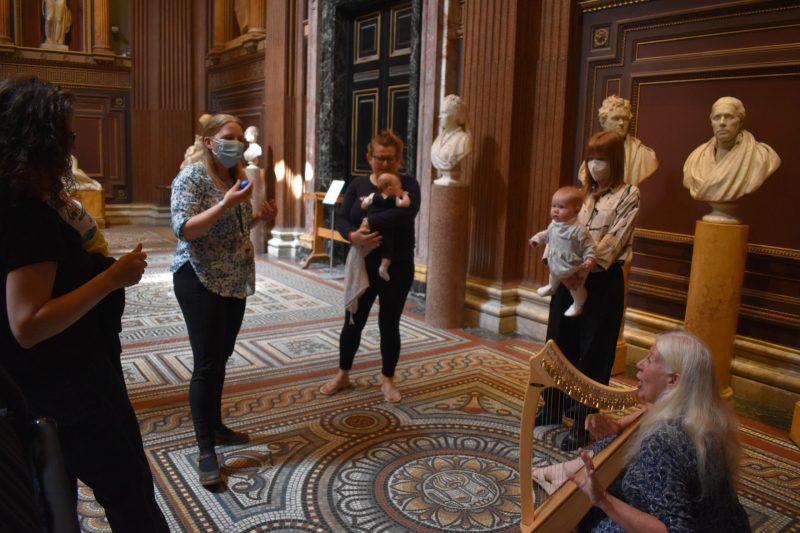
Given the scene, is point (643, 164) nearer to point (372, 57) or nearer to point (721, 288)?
point (721, 288)

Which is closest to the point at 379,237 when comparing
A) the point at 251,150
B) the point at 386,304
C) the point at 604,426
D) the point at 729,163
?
the point at 386,304

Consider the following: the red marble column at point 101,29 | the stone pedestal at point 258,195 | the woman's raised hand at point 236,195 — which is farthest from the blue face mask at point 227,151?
the red marble column at point 101,29

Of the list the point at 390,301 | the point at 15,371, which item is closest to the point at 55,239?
the point at 15,371

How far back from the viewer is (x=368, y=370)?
4434 millimetres

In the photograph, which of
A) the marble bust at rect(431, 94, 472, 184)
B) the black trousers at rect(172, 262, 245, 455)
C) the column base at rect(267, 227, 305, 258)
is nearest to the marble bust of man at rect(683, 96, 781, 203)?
the marble bust at rect(431, 94, 472, 184)

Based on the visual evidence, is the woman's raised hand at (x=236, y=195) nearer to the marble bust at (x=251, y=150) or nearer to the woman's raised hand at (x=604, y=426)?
the woman's raised hand at (x=604, y=426)

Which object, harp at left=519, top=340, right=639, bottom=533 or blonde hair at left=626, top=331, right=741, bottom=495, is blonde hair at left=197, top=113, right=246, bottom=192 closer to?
harp at left=519, top=340, right=639, bottom=533

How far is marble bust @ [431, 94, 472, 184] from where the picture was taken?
5.41 m

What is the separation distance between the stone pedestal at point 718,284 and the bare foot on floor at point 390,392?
1.86 m

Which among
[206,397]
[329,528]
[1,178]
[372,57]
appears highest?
[372,57]

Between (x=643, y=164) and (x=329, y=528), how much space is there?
301cm

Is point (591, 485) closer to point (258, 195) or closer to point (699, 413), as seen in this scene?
point (699, 413)

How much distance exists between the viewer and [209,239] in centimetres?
274

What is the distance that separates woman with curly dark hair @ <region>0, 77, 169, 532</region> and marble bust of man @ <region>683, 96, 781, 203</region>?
3337 millimetres
